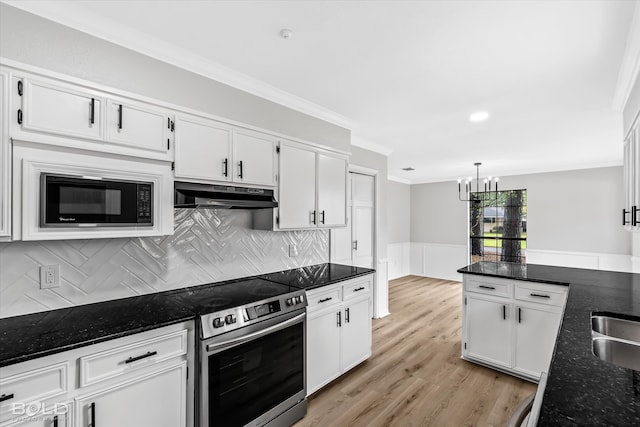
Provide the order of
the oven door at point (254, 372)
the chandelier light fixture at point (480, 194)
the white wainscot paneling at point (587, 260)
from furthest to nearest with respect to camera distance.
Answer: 1. the chandelier light fixture at point (480, 194)
2. the white wainscot paneling at point (587, 260)
3. the oven door at point (254, 372)

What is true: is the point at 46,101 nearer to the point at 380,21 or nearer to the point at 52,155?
the point at 52,155

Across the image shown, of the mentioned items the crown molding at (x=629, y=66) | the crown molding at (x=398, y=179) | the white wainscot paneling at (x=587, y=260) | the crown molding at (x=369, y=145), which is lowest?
the white wainscot paneling at (x=587, y=260)

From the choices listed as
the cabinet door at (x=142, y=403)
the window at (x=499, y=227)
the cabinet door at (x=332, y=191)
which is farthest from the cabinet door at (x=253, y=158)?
the window at (x=499, y=227)

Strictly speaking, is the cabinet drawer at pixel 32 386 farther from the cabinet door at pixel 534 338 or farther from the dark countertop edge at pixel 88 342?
the cabinet door at pixel 534 338

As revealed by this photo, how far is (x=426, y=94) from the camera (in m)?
2.81

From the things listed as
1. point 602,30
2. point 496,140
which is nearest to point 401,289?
point 496,140

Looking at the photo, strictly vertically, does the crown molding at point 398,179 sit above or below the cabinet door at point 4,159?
above

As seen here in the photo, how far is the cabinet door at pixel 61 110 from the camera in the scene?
1596 mm

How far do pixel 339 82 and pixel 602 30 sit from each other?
1698 mm

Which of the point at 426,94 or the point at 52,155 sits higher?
the point at 426,94

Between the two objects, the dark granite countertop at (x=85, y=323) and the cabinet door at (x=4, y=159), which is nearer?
the dark granite countertop at (x=85, y=323)

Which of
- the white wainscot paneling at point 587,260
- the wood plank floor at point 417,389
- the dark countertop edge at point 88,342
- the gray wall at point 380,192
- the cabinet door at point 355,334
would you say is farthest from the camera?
the white wainscot paneling at point 587,260

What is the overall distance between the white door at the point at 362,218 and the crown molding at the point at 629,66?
2744mm

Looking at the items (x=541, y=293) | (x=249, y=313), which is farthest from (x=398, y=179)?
(x=249, y=313)
